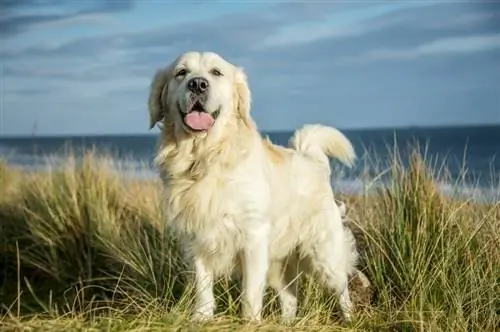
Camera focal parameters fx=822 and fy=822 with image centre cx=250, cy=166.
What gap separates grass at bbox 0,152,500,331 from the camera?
A: 4969 mm

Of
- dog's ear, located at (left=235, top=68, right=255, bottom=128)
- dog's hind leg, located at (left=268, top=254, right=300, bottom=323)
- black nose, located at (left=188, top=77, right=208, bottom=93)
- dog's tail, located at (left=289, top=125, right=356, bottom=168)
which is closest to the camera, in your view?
black nose, located at (left=188, top=77, right=208, bottom=93)

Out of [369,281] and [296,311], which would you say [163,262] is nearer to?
[296,311]

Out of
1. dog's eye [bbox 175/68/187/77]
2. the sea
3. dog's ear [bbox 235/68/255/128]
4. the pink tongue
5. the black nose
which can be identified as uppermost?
dog's eye [bbox 175/68/187/77]

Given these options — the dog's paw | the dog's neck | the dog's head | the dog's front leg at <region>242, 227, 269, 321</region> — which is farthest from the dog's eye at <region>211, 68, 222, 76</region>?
the dog's paw

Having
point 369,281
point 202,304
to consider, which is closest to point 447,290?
point 369,281

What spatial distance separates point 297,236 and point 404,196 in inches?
34.9

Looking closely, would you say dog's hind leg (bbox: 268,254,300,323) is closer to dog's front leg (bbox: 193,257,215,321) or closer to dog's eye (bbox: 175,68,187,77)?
dog's front leg (bbox: 193,257,215,321)

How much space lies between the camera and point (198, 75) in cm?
505

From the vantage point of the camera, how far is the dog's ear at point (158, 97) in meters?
5.38

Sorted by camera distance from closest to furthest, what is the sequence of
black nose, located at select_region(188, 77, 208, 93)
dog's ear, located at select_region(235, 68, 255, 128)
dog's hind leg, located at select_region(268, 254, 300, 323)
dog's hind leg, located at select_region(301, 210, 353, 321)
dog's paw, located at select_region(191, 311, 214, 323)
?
dog's paw, located at select_region(191, 311, 214, 323), black nose, located at select_region(188, 77, 208, 93), dog's ear, located at select_region(235, 68, 255, 128), dog's hind leg, located at select_region(301, 210, 353, 321), dog's hind leg, located at select_region(268, 254, 300, 323)

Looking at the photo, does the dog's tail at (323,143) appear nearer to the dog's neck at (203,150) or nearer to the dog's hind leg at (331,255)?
the dog's hind leg at (331,255)

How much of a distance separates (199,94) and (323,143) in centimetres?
134

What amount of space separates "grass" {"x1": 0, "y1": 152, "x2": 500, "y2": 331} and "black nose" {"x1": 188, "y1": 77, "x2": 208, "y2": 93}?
122cm

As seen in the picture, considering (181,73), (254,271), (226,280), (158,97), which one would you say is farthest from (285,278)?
(181,73)
